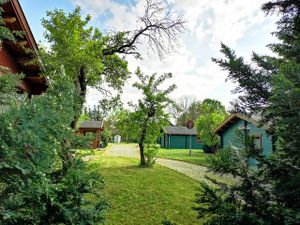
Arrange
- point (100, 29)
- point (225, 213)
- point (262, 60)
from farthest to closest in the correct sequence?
1. point (100, 29)
2. point (262, 60)
3. point (225, 213)

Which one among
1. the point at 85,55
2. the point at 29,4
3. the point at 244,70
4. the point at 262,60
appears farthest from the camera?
the point at 85,55

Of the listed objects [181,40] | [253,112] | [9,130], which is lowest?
[9,130]

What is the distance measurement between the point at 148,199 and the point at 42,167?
5744mm

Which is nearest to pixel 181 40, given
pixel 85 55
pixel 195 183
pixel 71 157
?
pixel 85 55

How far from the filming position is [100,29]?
446 inches

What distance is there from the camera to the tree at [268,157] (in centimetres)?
205

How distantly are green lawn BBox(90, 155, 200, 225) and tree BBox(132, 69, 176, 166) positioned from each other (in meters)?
3.81

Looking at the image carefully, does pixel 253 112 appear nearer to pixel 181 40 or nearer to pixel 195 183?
pixel 195 183

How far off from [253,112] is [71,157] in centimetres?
244

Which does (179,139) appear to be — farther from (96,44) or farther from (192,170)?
(96,44)

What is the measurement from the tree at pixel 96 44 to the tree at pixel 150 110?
1434 mm

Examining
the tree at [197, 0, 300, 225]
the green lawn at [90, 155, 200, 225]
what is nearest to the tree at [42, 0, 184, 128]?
the green lawn at [90, 155, 200, 225]

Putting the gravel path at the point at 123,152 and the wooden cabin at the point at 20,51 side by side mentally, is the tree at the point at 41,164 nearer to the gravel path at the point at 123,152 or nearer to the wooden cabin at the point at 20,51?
the wooden cabin at the point at 20,51

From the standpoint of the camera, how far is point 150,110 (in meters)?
14.2
